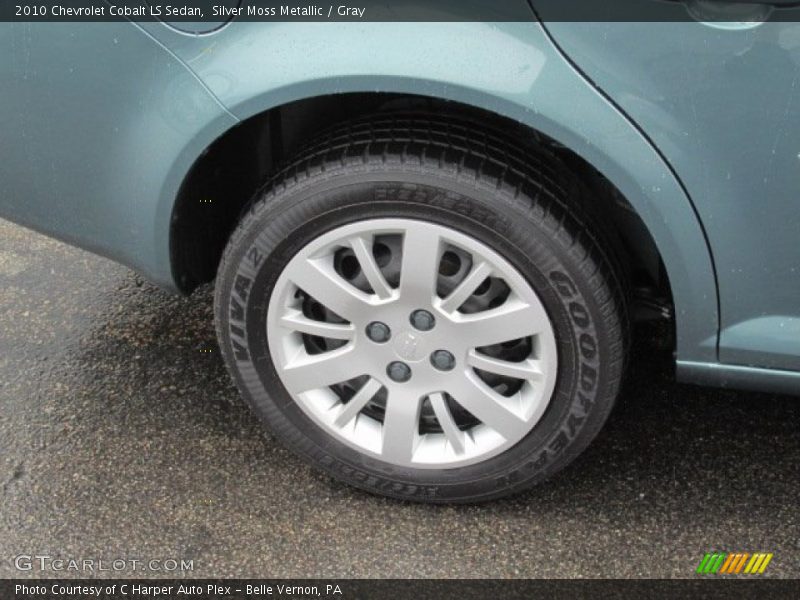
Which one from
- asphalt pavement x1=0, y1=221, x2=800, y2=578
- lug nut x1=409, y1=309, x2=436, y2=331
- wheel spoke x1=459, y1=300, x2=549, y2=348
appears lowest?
asphalt pavement x1=0, y1=221, x2=800, y2=578

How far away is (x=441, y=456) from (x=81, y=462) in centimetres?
85

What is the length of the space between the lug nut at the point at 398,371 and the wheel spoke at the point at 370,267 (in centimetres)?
16

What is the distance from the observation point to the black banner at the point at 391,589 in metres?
2.02

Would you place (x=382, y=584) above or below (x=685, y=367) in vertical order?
below

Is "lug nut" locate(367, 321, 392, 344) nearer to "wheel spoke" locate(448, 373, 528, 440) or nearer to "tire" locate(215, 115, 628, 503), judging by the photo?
"tire" locate(215, 115, 628, 503)

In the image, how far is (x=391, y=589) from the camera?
2037mm

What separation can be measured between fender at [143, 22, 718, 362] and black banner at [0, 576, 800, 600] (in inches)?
24.3

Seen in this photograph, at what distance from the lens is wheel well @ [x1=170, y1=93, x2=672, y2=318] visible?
1993 millimetres

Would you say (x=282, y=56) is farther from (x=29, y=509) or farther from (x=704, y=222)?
(x=29, y=509)

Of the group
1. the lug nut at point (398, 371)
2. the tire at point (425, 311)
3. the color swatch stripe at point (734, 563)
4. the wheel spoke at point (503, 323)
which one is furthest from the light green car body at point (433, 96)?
the lug nut at point (398, 371)

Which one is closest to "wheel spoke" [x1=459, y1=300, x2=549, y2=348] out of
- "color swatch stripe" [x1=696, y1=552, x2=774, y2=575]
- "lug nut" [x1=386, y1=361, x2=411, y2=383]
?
"lug nut" [x1=386, y1=361, x2=411, y2=383]

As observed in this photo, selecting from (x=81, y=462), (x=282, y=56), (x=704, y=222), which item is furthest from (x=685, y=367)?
(x=81, y=462)

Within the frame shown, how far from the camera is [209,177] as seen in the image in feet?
6.92

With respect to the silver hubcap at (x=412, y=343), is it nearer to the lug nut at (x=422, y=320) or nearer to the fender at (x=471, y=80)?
the lug nut at (x=422, y=320)
